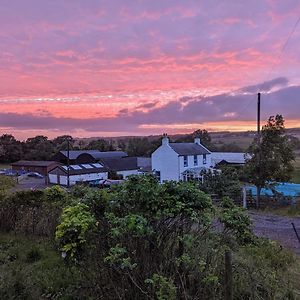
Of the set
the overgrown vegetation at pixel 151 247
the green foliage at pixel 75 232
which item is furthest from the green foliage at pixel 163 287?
the green foliage at pixel 75 232

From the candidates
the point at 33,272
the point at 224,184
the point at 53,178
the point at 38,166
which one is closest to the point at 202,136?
the point at 38,166

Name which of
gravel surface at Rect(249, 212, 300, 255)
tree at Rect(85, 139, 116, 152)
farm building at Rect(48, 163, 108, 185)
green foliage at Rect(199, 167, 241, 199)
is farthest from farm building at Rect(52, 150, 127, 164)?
gravel surface at Rect(249, 212, 300, 255)

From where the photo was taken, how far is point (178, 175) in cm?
3716

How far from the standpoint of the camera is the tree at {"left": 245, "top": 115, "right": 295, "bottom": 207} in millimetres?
22328

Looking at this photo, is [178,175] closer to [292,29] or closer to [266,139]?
[266,139]

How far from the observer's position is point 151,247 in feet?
12.7

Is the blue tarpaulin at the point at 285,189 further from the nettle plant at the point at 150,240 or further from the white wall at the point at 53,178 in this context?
the white wall at the point at 53,178

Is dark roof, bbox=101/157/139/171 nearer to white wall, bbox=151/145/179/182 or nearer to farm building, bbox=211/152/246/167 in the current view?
farm building, bbox=211/152/246/167

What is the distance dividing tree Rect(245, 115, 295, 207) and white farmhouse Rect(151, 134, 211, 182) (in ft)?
45.1

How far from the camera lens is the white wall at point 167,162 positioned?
37.4 m

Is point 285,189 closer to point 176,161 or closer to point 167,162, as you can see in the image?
point 176,161

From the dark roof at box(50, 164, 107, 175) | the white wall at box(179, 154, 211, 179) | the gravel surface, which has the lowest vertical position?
the dark roof at box(50, 164, 107, 175)

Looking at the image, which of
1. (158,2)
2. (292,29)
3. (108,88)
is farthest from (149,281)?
(108,88)

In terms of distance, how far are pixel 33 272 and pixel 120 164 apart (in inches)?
1984
